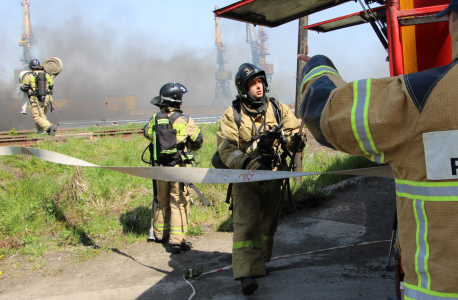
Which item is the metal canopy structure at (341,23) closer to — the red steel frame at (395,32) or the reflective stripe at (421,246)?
the red steel frame at (395,32)

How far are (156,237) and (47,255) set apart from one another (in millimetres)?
1322

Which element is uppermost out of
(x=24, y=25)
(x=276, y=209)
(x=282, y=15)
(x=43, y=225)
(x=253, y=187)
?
(x=24, y=25)

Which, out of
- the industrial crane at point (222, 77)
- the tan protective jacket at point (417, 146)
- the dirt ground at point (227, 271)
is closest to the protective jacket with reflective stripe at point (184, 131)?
the dirt ground at point (227, 271)

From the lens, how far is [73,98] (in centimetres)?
5641

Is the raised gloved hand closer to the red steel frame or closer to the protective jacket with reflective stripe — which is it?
the red steel frame

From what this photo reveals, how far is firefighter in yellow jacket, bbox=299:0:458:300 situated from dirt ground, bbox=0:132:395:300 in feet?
5.58

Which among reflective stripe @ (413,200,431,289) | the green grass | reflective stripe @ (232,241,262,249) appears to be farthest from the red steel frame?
the green grass

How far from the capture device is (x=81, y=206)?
5160 millimetres

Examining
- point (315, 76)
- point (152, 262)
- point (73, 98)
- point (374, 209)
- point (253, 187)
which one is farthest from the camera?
point (73, 98)

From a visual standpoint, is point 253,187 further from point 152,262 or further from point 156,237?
point 156,237

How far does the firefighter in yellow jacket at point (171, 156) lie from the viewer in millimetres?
4461

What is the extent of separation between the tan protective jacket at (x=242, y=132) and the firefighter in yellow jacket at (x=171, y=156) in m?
1.34

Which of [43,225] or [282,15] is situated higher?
[282,15]

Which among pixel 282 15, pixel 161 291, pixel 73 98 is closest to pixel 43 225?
pixel 161 291
